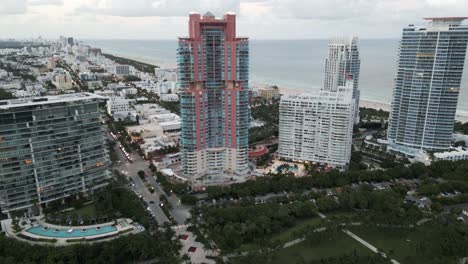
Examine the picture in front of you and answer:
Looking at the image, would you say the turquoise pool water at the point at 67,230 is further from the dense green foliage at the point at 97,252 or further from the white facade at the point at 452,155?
the white facade at the point at 452,155

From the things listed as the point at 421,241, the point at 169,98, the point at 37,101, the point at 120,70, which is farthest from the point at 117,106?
the point at 421,241

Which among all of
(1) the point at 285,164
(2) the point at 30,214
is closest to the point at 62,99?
(2) the point at 30,214

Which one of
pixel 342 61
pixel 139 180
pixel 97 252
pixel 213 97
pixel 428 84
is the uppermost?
pixel 342 61

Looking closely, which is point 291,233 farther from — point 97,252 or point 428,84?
point 428,84

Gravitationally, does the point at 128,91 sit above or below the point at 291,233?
above

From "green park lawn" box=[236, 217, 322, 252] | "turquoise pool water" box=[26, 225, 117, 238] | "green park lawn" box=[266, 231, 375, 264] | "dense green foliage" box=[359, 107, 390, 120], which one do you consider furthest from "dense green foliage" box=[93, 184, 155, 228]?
"dense green foliage" box=[359, 107, 390, 120]

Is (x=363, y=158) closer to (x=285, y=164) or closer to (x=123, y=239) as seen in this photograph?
(x=285, y=164)
